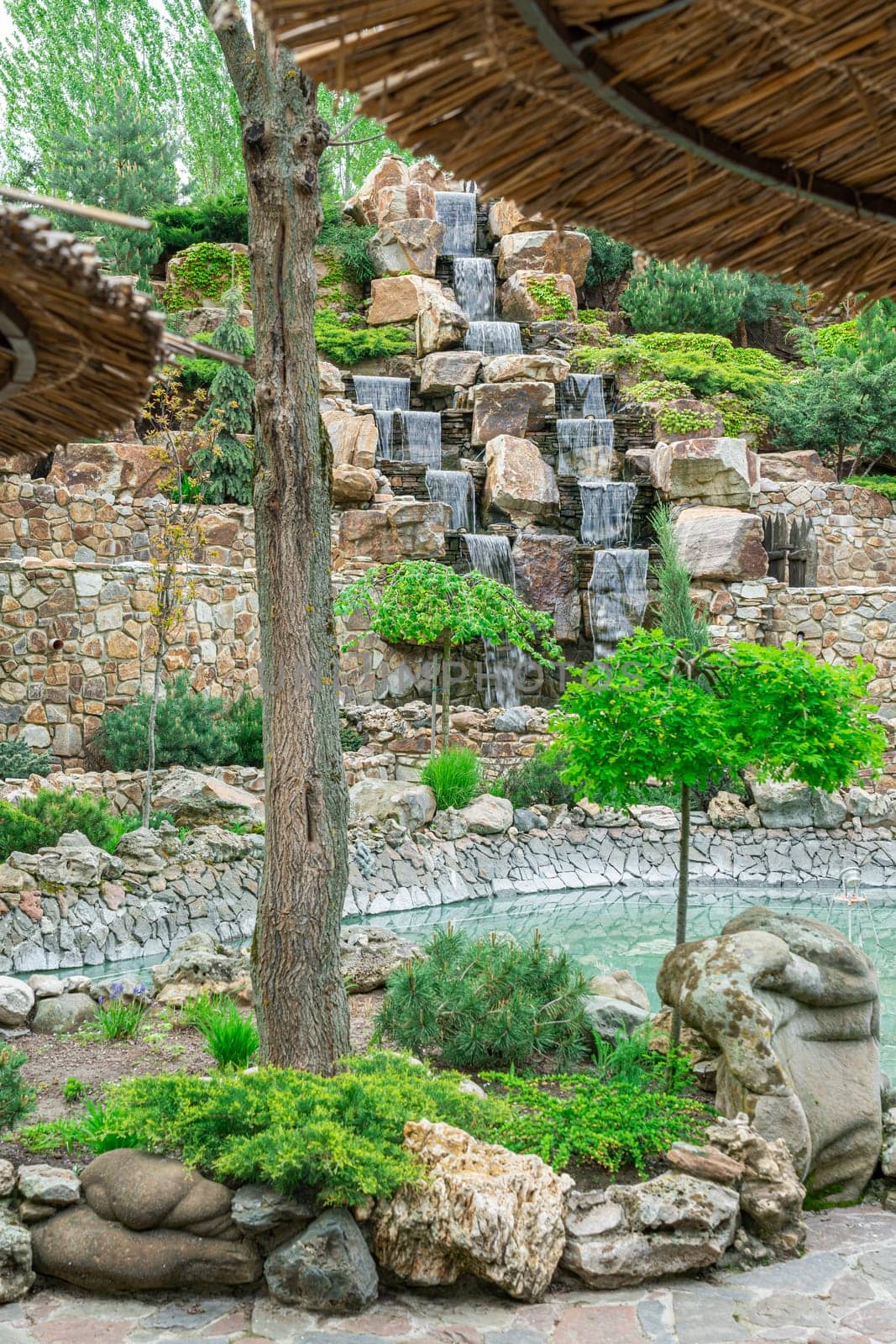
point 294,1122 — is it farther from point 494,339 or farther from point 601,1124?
point 494,339

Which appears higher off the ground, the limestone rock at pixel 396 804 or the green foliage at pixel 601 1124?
the green foliage at pixel 601 1124

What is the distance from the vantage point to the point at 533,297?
75.6ft

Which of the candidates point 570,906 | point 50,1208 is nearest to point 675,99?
point 50,1208

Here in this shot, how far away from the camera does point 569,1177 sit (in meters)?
3.62

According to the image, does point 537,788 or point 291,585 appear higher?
point 291,585

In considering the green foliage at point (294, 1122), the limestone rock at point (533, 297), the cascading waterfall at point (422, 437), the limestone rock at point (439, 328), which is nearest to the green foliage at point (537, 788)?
the cascading waterfall at point (422, 437)

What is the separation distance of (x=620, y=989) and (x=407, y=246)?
20.2 meters

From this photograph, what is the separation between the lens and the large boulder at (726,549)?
52.3 ft

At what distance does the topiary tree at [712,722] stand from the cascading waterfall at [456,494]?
12549mm

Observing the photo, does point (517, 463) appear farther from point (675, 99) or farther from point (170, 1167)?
point (675, 99)

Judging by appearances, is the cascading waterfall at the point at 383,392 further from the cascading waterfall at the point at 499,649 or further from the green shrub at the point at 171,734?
the green shrub at the point at 171,734

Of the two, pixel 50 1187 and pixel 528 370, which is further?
pixel 528 370

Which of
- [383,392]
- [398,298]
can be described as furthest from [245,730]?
[398,298]

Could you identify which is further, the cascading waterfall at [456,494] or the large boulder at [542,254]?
the large boulder at [542,254]
